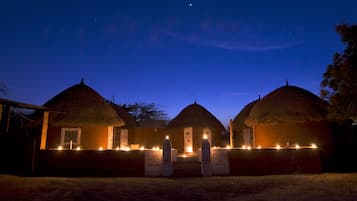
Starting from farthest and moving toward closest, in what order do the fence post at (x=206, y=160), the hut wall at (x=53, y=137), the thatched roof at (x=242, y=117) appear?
the thatched roof at (x=242, y=117) < the hut wall at (x=53, y=137) < the fence post at (x=206, y=160)

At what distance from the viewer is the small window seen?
13352 millimetres

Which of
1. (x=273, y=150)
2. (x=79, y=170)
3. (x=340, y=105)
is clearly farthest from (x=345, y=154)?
(x=79, y=170)

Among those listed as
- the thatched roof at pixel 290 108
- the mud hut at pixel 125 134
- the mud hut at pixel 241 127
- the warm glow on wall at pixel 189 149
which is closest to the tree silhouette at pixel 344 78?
the thatched roof at pixel 290 108

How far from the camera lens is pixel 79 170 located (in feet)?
32.2

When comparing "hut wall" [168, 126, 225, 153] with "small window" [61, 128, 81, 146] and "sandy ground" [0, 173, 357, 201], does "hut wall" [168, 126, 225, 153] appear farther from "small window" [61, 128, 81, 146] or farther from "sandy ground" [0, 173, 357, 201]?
"sandy ground" [0, 173, 357, 201]

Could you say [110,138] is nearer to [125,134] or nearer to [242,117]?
[125,134]

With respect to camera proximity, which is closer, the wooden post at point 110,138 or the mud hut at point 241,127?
the wooden post at point 110,138

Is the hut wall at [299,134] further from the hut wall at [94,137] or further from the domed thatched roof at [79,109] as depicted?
the hut wall at [94,137]

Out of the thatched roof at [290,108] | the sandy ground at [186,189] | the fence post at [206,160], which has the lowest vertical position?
the sandy ground at [186,189]

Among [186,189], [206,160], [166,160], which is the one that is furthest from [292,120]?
[186,189]

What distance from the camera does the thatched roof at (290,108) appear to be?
12.9 metres

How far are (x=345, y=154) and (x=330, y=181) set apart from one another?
4777 mm

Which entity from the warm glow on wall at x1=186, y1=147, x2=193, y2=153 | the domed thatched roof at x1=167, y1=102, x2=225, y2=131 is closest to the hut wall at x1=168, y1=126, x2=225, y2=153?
the warm glow on wall at x1=186, y1=147, x2=193, y2=153

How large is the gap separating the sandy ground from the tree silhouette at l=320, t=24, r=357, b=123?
2.97 metres
